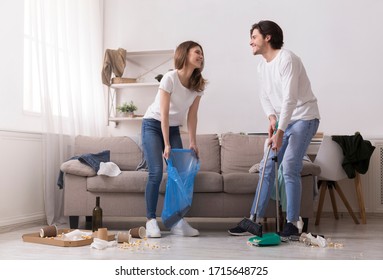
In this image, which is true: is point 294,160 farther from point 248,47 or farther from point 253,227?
point 248,47

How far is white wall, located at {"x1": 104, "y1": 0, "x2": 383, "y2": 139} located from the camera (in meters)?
5.27

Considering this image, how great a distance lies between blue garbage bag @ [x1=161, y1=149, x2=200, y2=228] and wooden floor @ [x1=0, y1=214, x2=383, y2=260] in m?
A: 0.16

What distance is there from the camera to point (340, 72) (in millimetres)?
5320

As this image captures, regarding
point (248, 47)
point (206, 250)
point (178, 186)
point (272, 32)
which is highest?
point (248, 47)

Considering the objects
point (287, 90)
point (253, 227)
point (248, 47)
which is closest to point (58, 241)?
point (253, 227)

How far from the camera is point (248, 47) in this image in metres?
5.47

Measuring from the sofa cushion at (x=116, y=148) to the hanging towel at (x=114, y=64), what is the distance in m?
0.95

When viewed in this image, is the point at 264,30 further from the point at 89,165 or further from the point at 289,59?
the point at 89,165

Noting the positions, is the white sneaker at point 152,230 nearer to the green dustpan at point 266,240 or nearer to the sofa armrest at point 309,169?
the green dustpan at point 266,240

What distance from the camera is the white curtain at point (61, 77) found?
4422 mm

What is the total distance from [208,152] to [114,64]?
1.52m

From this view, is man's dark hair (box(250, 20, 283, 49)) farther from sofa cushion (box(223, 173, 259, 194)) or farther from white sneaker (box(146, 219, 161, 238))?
white sneaker (box(146, 219, 161, 238))
